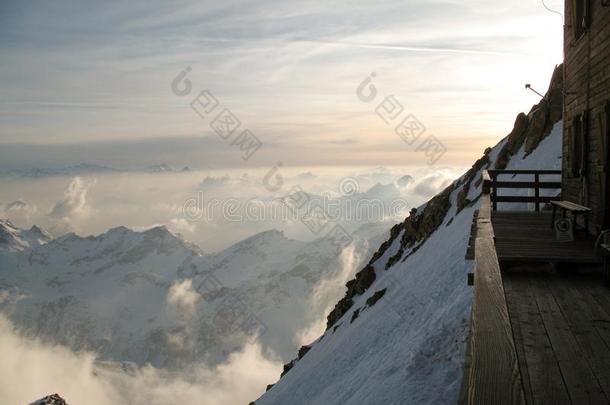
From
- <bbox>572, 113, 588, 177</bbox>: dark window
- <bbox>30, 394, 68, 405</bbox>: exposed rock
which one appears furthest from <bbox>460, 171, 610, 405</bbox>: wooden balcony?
<bbox>30, 394, 68, 405</bbox>: exposed rock

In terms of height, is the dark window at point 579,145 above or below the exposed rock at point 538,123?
below

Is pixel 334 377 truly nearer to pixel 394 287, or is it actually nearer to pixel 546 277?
pixel 394 287

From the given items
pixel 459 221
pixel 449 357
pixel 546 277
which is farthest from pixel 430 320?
pixel 459 221

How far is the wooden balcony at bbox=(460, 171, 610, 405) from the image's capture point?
11.1 ft

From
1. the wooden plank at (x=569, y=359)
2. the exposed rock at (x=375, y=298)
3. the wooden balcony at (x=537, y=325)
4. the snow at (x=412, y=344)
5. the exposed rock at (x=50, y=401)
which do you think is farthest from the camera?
the exposed rock at (x=50, y=401)

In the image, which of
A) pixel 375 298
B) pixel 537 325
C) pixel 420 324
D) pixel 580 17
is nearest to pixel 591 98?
pixel 580 17

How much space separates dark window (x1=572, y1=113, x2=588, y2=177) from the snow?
14.4 feet

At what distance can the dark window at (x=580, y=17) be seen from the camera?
12.4 m

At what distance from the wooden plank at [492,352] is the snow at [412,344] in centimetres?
607

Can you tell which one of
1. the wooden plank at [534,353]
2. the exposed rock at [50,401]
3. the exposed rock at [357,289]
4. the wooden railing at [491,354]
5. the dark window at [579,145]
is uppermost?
the dark window at [579,145]

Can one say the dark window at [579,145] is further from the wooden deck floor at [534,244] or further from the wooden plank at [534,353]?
the wooden plank at [534,353]

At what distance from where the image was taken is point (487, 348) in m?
3.56

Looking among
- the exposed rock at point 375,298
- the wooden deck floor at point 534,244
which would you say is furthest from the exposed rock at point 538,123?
the wooden deck floor at point 534,244

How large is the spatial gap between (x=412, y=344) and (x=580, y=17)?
372 inches
